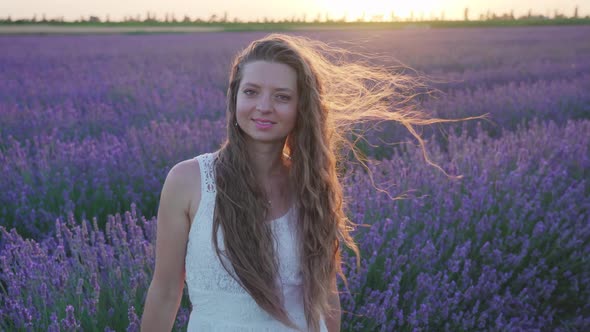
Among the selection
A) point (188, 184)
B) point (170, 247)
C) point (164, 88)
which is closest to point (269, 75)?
point (188, 184)

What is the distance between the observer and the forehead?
1515 millimetres

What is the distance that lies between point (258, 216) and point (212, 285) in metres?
0.19

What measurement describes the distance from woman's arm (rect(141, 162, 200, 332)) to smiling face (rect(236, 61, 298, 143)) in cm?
17

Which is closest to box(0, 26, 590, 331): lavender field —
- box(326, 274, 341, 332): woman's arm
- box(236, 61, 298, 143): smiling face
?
box(326, 274, 341, 332): woman's arm

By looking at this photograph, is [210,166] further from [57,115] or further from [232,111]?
[57,115]

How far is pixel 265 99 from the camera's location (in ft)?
4.94

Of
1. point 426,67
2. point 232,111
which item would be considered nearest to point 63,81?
point 426,67

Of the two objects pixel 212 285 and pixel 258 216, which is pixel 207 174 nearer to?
pixel 258 216

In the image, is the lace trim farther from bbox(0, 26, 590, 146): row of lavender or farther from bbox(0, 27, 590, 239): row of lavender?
bbox(0, 26, 590, 146): row of lavender

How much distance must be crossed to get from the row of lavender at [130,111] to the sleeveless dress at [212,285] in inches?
50.8

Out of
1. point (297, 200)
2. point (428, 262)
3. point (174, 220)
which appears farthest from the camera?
point (428, 262)

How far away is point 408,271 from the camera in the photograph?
2520 mm

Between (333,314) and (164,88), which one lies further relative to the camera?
(164,88)

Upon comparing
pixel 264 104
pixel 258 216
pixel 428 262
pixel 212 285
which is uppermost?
pixel 264 104
